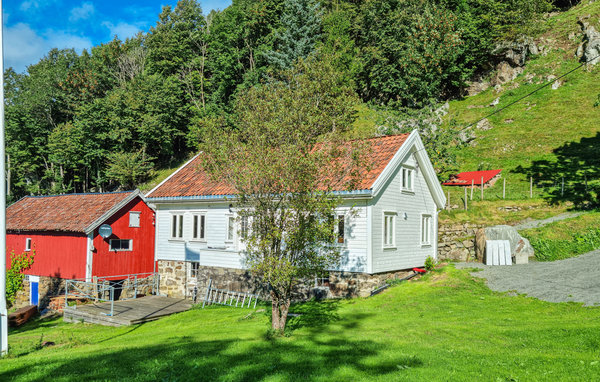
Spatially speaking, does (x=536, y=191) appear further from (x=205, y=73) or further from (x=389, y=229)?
(x=205, y=73)

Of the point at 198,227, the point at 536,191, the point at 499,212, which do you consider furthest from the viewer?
the point at 536,191

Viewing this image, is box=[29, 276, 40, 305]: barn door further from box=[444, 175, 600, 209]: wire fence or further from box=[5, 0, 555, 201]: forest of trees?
box=[444, 175, 600, 209]: wire fence

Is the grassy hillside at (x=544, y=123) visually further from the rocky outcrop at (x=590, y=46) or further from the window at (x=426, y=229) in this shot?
the window at (x=426, y=229)

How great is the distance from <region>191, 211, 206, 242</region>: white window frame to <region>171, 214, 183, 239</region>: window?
1.20 meters

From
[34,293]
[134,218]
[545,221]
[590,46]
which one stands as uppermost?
[590,46]

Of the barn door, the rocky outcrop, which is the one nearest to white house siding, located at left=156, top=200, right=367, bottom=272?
the barn door

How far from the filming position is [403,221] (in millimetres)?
21250

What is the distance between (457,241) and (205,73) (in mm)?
50045

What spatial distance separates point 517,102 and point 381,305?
42.1 metres

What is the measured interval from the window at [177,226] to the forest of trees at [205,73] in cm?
2521

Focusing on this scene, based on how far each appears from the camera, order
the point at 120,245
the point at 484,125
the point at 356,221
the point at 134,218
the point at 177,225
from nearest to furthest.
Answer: the point at 356,221
the point at 177,225
the point at 120,245
the point at 134,218
the point at 484,125

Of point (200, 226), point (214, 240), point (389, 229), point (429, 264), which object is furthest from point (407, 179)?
point (200, 226)

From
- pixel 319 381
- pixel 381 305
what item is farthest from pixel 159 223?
pixel 319 381

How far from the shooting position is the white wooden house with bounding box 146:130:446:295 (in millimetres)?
18703
